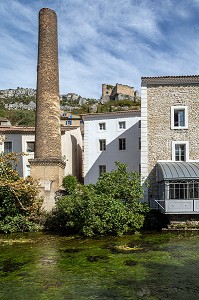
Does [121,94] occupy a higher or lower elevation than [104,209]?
higher

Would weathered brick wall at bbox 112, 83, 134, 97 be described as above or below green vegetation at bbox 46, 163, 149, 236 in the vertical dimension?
above

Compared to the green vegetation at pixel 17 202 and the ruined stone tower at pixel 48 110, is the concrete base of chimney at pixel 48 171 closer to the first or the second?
the ruined stone tower at pixel 48 110

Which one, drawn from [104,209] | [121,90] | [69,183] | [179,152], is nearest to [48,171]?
[69,183]

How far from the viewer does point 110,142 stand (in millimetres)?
36531

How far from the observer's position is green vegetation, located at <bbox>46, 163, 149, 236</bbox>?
2008 cm

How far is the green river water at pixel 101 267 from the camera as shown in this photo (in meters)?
10.3

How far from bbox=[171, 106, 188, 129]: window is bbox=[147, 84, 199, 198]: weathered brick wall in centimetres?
24

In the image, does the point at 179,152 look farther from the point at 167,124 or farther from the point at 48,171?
the point at 48,171

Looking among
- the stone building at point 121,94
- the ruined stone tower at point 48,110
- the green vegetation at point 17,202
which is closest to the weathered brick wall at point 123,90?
the stone building at point 121,94

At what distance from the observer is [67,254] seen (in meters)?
15.3

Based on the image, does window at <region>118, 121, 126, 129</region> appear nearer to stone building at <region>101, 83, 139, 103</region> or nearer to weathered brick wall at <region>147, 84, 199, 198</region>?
weathered brick wall at <region>147, 84, 199, 198</region>

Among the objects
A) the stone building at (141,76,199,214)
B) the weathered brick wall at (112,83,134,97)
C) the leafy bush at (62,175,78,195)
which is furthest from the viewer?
the weathered brick wall at (112,83,134,97)

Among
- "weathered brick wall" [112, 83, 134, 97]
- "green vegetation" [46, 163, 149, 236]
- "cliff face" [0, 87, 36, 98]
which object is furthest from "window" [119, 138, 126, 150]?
"cliff face" [0, 87, 36, 98]

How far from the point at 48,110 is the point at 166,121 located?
31.7ft
